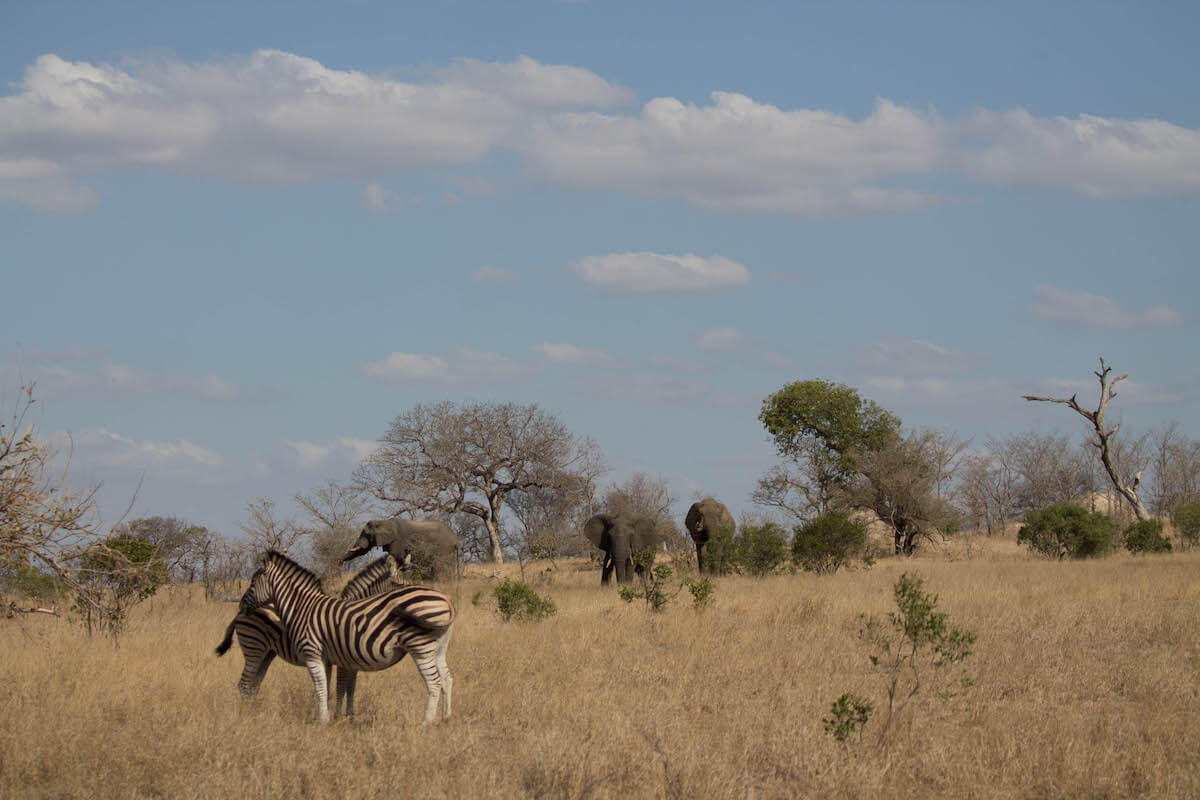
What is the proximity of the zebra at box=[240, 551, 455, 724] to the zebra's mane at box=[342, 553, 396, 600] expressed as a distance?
3.7 inches

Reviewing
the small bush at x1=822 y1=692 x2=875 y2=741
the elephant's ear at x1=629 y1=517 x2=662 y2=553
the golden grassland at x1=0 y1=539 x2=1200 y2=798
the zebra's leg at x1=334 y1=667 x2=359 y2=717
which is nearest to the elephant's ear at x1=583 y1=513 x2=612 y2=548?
the elephant's ear at x1=629 y1=517 x2=662 y2=553

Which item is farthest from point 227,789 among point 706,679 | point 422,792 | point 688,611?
point 688,611

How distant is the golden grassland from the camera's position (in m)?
7.16

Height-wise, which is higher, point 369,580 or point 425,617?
point 369,580

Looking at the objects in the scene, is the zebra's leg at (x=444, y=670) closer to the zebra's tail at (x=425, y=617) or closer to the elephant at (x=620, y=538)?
the zebra's tail at (x=425, y=617)

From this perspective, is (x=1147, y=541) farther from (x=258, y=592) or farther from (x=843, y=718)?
(x=258, y=592)

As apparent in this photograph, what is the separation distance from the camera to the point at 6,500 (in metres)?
8.67

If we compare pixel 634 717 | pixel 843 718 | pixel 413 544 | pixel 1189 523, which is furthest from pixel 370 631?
pixel 1189 523

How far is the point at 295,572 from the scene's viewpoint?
9203 mm

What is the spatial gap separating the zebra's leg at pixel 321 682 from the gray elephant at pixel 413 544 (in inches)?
738

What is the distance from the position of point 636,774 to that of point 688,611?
363 inches

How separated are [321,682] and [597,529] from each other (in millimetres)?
20485

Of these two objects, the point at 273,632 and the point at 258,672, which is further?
the point at 258,672

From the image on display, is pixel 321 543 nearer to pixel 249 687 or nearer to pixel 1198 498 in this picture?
pixel 249 687
